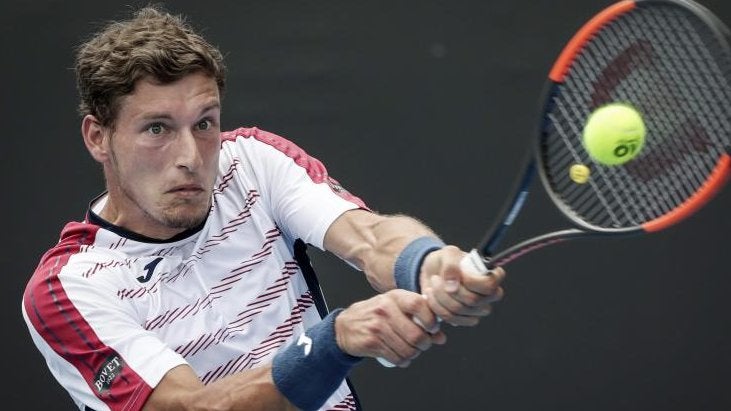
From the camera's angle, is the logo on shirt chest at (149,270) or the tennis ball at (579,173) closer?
the tennis ball at (579,173)

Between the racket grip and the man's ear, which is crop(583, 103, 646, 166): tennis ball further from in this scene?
the man's ear

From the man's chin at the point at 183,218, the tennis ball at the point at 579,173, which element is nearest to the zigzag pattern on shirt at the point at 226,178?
the man's chin at the point at 183,218

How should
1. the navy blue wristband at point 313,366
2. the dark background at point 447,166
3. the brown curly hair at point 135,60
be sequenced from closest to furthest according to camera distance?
the navy blue wristband at point 313,366 < the brown curly hair at point 135,60 < the dark background at point 447,166

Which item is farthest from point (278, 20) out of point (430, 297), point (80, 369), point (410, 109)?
point (430, 297)

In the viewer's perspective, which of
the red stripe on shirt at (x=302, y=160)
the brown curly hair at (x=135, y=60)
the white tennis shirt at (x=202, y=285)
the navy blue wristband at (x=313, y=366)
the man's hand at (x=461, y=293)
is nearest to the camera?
the man's hand at (x=461, y=293)

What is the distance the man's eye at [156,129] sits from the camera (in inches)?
101

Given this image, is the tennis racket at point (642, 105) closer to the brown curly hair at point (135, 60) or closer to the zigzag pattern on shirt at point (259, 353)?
the zigzag pattern on shirt at point (259, 353)

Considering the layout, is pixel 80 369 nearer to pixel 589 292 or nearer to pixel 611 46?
pixel 611 46

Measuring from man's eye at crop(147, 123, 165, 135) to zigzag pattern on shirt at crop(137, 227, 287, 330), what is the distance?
30cm

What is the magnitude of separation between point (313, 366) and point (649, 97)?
2.56 ft

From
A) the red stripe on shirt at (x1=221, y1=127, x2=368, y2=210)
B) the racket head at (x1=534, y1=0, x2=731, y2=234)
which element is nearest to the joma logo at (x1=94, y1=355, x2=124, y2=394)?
the red stripe on shirt at (x1=221, y1=127, x2=368, y2=210)

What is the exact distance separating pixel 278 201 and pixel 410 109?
3.74 ft

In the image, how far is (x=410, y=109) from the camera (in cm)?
374

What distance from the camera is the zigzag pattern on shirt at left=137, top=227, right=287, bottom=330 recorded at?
2.55 metres
